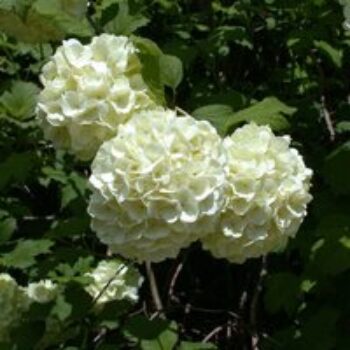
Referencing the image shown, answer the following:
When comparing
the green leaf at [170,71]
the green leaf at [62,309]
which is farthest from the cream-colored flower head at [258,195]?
Result: the green leaf at [62,309]

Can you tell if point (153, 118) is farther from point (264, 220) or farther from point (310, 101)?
point (310, 101)

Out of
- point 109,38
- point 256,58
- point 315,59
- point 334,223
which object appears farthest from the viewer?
point 256,58

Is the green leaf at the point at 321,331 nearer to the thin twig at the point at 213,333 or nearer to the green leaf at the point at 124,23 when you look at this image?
the thin twig at the point at 213,333

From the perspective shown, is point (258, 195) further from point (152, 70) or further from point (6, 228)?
point (6, 228)

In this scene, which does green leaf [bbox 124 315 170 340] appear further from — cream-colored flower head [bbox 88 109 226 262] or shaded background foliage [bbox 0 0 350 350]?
cream-colored flower head [bbox 88 109 226 262]

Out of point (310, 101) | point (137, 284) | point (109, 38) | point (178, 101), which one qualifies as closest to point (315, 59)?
point (310, 101)

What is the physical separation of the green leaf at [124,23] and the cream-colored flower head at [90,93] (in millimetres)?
363

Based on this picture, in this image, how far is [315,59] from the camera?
326cm

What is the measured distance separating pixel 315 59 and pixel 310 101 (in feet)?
0.98

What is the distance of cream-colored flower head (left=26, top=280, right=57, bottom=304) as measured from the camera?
2.59m

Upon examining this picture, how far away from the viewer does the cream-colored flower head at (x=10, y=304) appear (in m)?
2.57

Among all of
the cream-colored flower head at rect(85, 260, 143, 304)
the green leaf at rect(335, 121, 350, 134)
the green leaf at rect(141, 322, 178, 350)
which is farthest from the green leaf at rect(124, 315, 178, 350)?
the green leaf at rect(335, 121, 350, 134)

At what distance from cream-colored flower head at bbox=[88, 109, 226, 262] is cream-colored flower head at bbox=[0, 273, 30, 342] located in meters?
0.79

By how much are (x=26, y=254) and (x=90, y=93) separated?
0.81 m
